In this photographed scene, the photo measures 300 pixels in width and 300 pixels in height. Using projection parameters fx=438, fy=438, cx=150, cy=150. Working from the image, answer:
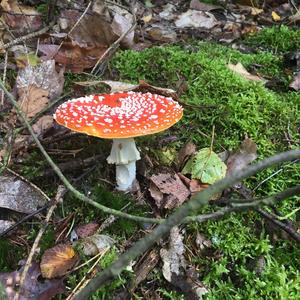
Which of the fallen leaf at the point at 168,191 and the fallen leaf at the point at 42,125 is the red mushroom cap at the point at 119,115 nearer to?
the fallen leaf at the point at 168,191

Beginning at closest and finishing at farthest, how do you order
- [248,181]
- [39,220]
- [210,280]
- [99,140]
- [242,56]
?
[210,280]
[39,220]
[248,181]
[99,140]
[242,56]

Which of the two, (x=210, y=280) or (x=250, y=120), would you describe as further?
(x=250, y=120)

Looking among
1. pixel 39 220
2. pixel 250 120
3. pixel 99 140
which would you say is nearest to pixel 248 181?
pixel 250 120

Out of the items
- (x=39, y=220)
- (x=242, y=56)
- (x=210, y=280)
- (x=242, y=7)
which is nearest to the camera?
(x=210, y=280)

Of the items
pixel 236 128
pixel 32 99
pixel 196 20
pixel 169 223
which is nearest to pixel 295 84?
pixel 236 128

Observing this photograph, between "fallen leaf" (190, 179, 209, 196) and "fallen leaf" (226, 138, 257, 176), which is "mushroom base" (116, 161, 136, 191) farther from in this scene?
"fallen leaf" (226, 138, 257, 176)

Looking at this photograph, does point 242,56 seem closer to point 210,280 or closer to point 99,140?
point 99,140

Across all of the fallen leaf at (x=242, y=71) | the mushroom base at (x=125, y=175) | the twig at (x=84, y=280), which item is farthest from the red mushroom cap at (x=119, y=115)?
the fallen leaf at (x=242, y=71)
